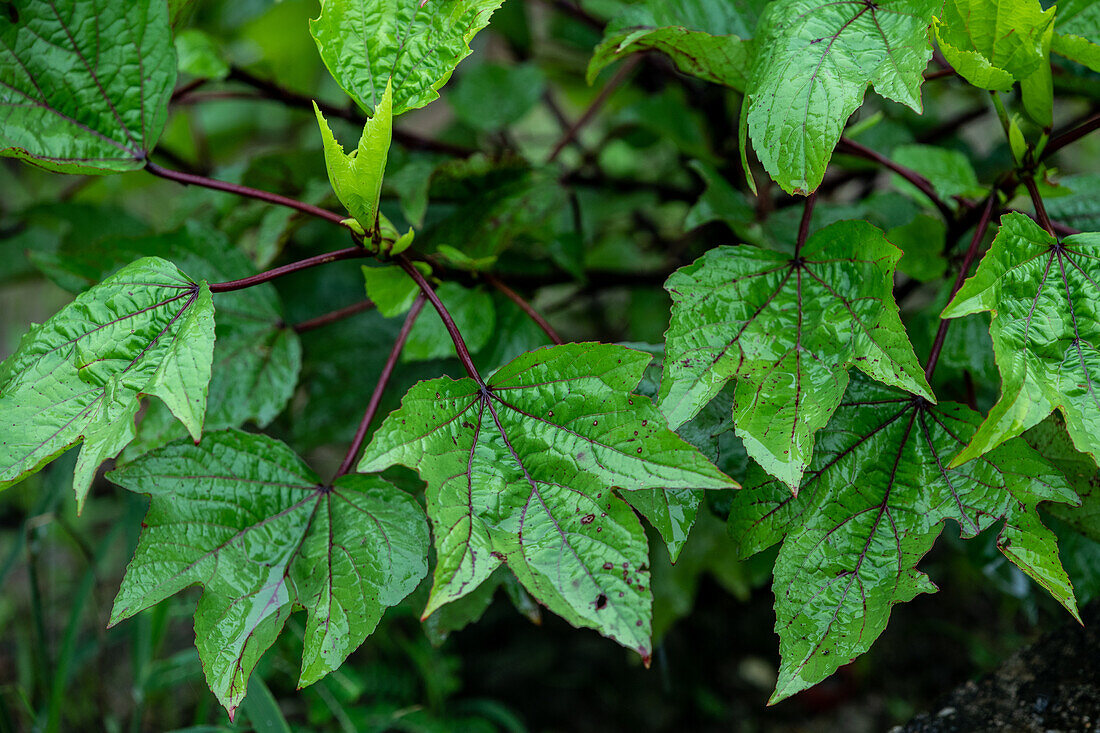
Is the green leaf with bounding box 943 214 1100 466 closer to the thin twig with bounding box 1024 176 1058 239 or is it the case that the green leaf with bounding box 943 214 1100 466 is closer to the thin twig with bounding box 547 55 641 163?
the thin twig with bounding box 1024 176 1058 239

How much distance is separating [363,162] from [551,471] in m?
0.33

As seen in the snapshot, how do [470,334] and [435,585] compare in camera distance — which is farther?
[470,334]

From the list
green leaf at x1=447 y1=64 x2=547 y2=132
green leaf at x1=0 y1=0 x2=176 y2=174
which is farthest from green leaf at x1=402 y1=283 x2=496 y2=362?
green leaf at x1=447 y1=64 x2=547 y2=132

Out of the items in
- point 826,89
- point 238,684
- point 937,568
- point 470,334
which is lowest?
point 937,568

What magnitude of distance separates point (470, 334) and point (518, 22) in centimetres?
105

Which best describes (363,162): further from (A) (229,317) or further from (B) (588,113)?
(B) (588,113)

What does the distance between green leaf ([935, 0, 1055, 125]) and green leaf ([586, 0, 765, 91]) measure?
184mm

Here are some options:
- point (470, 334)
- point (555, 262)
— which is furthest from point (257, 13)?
point (470, 334)

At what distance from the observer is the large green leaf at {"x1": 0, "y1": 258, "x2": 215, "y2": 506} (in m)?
0.58

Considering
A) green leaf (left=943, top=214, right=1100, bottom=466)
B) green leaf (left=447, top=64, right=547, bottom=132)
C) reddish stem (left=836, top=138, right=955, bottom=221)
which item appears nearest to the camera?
green leaf (left=943, top=214, right=1100, bottom=466)

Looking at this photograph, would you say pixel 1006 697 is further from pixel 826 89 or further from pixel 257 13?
pixel 257 13

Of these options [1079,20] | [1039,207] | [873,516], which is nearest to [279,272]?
[873,516]

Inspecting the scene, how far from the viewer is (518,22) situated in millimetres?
1605

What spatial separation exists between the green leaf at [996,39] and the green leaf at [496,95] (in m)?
0.85
